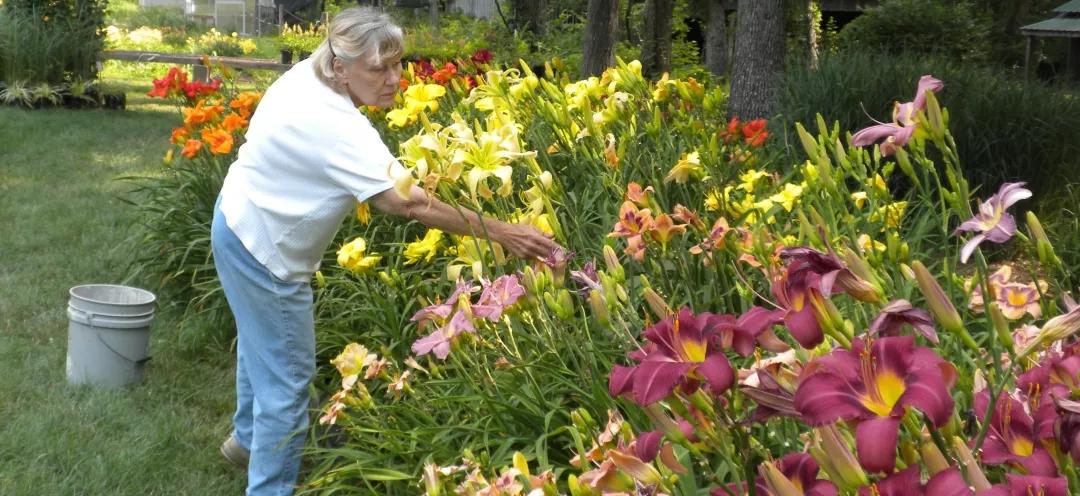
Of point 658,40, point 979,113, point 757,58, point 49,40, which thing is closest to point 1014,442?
point 979,113

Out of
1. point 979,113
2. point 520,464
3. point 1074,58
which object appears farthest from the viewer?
point 1074,58

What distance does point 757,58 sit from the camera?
7453 mm

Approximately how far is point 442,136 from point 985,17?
20.0m

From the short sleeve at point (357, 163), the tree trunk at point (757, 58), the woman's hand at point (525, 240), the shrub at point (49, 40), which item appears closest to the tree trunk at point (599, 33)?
the tree trunk at point (757, 58)

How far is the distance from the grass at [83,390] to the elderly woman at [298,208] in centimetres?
51

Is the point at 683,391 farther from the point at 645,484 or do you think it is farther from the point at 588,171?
the point at 588,171

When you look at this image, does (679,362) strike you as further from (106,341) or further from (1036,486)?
(106,341)

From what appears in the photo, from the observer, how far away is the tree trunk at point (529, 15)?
526 inches

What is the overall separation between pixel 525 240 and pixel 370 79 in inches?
26.1

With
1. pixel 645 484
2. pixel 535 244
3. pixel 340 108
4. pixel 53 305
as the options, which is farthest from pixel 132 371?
pixel 645 484

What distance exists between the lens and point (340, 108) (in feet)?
9.86

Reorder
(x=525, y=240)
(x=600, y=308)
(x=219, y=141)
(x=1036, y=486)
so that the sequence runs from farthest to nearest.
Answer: (x=219, y=141) < (x=525, y=240) < (x=600, y=308) < (x=1036, y=486)

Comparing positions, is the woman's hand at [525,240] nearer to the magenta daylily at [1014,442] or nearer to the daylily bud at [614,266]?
the daylily bud at [614,266]

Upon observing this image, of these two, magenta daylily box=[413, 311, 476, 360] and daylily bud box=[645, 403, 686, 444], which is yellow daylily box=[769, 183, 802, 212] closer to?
magenta daylily box=[413, 311, 476, 360]
